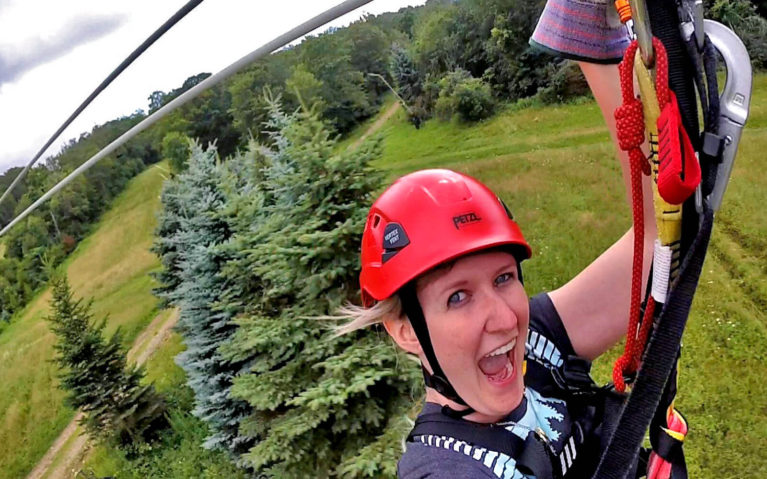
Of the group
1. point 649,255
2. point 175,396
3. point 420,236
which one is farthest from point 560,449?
point 175,396

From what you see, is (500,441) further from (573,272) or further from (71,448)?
(71,448)

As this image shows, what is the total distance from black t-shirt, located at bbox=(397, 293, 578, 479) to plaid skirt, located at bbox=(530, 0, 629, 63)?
0.85 m

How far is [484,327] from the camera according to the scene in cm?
149

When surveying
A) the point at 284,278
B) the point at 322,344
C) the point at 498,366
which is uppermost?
the point at 498,366

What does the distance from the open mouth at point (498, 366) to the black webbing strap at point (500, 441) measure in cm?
14

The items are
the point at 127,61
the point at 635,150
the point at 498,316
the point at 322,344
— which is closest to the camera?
Result: the point at 635,150

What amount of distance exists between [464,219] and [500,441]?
0.63 metres

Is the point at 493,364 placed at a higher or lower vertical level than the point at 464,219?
lower

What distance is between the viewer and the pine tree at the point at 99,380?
12.9 metres

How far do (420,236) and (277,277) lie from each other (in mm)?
4726

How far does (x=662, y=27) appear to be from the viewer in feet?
2.83

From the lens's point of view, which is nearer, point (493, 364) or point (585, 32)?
point (585, 32)

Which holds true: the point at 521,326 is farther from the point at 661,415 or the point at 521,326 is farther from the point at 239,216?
the point at 239,216

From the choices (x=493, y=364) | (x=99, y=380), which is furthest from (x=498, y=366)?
(x=99, y=380)
